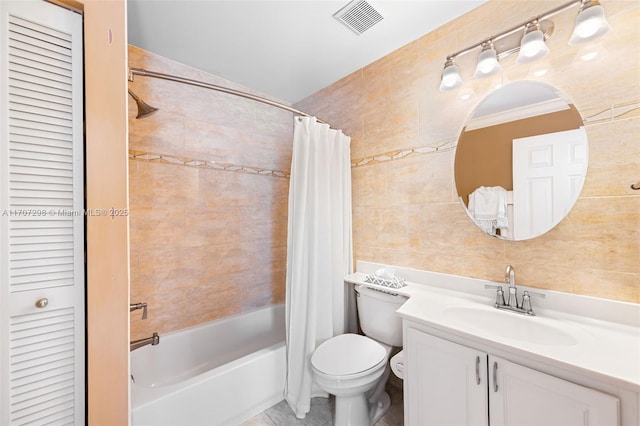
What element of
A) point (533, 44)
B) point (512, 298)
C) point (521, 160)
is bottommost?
point (512, 298)

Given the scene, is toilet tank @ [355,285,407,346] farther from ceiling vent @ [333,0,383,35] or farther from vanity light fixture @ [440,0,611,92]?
ceiling vent @ [333,0,383,35]

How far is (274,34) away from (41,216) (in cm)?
161

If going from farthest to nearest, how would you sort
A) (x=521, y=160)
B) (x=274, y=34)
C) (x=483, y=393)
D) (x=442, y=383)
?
(x=274, y=34) < (x=521, y=160) < (x=442, y=383) < (x=483, y=393)

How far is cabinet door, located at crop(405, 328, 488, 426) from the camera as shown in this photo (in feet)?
3.43

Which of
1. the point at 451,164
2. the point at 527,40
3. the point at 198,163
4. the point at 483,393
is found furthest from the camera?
the point at 198,163

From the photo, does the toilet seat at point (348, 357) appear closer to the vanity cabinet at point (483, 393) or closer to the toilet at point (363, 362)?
the toilet at point (363, 362)

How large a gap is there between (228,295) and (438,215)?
180 centimetres

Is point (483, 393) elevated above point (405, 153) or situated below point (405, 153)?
below

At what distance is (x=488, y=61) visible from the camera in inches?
54.0

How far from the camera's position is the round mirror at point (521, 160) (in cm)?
122

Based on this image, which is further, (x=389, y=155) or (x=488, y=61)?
(x=389, y=155)

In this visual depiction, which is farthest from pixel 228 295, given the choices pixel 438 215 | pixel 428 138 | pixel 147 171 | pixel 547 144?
pixel 547 144

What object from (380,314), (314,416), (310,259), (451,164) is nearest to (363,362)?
(380,314)

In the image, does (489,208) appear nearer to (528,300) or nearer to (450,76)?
(528,300)
